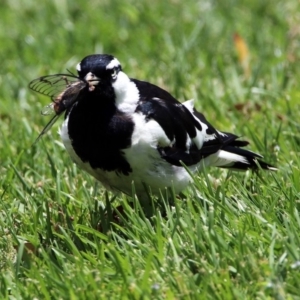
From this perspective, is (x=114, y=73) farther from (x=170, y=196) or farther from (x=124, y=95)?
(x=170, y=196)

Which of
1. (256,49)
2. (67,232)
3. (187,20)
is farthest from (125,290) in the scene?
(187,20)

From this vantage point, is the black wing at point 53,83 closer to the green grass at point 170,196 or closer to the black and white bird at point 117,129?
the black and white bird at point 117,129

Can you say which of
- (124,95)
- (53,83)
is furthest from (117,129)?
(53,83)

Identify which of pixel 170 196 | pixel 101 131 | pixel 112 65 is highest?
pixel 112 65

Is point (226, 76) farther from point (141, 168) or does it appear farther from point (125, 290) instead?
point (125, 290)

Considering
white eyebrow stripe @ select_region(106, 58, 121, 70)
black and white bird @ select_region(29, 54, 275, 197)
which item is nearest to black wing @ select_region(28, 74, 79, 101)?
black and white bird @ select_region(29, 54, 275, 197)

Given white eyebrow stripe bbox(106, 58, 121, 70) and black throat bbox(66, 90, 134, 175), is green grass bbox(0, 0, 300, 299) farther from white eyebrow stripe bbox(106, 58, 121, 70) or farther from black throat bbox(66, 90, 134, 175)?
white eyebrow stripe bbox(106, 58, 121, 70)

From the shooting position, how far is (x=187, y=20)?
24.5ft

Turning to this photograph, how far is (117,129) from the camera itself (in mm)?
3863

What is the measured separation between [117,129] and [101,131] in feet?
0.26

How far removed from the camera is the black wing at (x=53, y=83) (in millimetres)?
3936

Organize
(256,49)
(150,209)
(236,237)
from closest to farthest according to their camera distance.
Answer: (236,237) → (150,209) → (256,49)

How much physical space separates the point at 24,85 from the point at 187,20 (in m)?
1.83

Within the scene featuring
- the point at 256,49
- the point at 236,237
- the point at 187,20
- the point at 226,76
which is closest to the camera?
the point at 236,237
